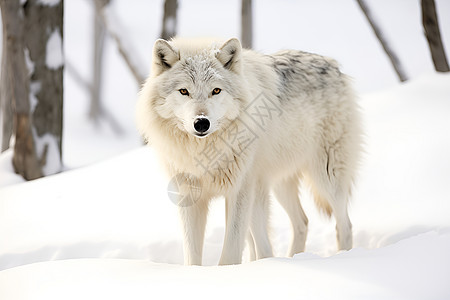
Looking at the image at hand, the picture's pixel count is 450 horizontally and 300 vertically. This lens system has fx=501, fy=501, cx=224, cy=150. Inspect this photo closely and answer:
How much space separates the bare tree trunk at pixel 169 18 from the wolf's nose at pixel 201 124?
18.6ft

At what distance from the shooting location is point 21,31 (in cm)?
646

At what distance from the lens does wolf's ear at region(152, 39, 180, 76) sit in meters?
3.26

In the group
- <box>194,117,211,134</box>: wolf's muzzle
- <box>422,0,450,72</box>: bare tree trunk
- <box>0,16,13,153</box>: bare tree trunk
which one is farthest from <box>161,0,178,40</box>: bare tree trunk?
<box>194,117,211,134</box>: wolf's muzzle

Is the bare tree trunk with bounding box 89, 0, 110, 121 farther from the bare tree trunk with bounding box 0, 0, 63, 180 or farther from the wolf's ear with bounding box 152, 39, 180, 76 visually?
the wolf's ear with bounding box 152, 39, 180, 76

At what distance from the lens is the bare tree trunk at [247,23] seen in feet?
34.2

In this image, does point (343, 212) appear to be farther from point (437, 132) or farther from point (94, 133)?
point (94, 133)

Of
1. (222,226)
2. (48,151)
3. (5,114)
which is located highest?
(5,114)

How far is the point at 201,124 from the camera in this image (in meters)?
2.96

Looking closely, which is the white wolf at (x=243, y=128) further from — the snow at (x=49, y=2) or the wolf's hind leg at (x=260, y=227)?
the snow at (x=49, y=2)

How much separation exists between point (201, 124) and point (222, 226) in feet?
5.73

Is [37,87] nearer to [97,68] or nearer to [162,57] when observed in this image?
[162,57]

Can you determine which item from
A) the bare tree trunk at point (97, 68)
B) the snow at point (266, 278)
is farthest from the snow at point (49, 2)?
the bare tree trunk at point (97, 68)

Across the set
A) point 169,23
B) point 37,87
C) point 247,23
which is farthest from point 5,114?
point 247,23

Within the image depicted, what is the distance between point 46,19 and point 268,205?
410 centimetres
